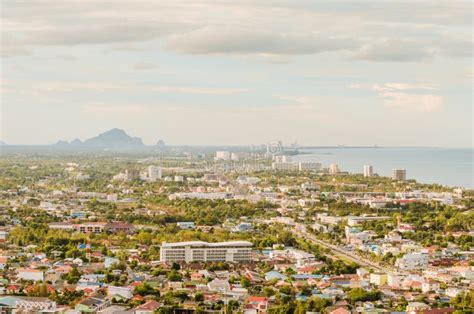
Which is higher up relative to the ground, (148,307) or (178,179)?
(178,179)

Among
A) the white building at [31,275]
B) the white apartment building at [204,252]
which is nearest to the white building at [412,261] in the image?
the white apartment building at [204,252]

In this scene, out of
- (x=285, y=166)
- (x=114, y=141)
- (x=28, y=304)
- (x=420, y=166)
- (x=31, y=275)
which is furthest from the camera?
(x=114, y=141)

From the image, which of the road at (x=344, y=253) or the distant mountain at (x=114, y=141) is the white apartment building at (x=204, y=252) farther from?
Result: the distant mountain at (x=114, y=141)

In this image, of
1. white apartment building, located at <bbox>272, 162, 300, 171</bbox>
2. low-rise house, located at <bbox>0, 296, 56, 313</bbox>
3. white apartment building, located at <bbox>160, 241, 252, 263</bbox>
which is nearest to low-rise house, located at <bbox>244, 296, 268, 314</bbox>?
low-rise house, located at <bbox>0, 296, 56, 313</bbox>

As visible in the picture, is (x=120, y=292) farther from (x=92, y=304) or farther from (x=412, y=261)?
(x=412, y=261)

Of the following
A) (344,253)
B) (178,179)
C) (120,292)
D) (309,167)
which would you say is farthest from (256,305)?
(309,167)
